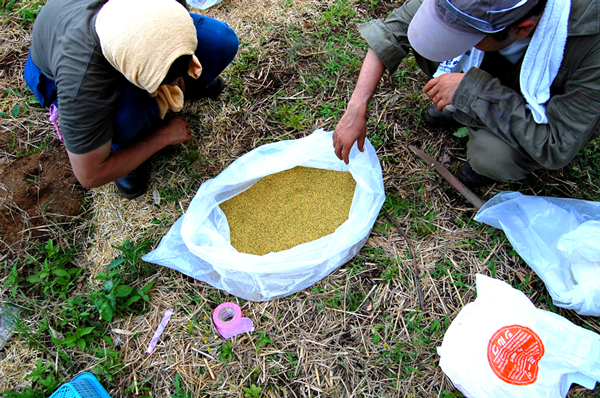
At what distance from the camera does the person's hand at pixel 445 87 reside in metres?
1.26

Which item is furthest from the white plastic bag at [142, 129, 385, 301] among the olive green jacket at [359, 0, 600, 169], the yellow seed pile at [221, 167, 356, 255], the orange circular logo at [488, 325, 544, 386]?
the orange circular logo at [488, 325, 544, 386]

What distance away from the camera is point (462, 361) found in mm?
1187

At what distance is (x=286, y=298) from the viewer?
1.42m

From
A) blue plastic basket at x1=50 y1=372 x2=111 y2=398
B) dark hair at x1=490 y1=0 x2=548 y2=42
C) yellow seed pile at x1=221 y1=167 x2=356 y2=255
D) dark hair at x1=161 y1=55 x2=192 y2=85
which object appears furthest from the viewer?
yellow seed pile at x1=221 y1=167 x2=356 y2=255

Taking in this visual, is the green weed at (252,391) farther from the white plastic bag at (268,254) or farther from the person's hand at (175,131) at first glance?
the person's hand at (175,131)

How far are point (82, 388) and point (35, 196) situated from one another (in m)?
0.86

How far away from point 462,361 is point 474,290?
310 mm

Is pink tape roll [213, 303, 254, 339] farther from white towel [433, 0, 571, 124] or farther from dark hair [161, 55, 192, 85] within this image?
white towel [433, 0, 571, 124]

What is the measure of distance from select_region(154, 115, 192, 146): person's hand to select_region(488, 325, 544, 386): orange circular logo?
141 centimetres

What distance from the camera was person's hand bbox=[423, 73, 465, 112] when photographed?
4.15ft

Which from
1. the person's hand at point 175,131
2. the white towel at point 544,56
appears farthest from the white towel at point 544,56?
the person's hand at point 175,131

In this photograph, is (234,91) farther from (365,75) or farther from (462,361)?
(462,361)

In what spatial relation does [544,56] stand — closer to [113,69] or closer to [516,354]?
[516,354]

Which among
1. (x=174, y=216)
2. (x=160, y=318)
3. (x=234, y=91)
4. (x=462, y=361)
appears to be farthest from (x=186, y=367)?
(x=234, y=91)
